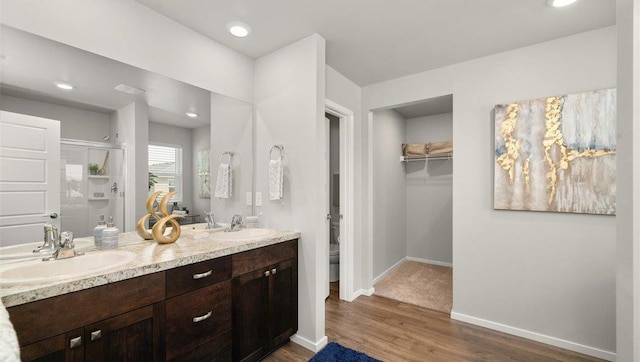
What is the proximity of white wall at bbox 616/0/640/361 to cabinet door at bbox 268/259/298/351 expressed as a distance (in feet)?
6.01

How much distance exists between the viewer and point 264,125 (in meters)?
2.49

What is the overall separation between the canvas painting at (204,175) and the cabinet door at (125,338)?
43.7 inches

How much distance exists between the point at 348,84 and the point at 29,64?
2605 mm

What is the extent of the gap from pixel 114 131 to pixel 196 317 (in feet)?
4.24

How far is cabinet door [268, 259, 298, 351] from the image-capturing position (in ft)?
6.69

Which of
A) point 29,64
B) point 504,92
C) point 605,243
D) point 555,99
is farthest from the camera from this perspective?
point 504,92

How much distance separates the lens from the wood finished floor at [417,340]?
6.86 feet

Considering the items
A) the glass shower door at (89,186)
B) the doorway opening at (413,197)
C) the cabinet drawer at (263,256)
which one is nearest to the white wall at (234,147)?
the cabinet drawer at (263,256)

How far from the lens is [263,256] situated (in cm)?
197

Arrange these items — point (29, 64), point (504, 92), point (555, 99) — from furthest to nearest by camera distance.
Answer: point (504, 92) → point (555, 99) → point (29, 64)

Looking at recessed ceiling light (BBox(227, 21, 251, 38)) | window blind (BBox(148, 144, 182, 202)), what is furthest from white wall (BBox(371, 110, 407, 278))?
window blind (BBox(148, 144, 182, 202))

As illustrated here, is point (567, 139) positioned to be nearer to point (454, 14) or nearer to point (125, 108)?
point (454, 14)

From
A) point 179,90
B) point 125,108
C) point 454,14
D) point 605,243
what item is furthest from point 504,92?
point 125,108

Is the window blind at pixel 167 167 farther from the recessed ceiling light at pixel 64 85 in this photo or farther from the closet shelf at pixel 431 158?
the closet shelf at pixel 431 158
